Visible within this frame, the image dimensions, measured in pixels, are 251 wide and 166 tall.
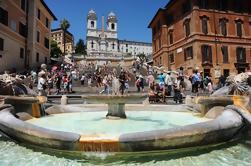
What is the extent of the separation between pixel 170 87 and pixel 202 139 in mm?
13735

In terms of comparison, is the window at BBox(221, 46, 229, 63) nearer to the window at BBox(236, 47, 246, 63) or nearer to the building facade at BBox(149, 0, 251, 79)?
the building facade at BBox(149, 0, 251, 79)

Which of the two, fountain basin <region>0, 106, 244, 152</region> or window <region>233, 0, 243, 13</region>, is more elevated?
window <region>233, 0, 243, 13</region>

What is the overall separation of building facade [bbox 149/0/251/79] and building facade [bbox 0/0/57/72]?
20.1 meters

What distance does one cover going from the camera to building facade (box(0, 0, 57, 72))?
31984mm

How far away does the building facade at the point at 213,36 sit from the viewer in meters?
38.5

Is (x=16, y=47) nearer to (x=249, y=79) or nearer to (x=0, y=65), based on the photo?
(x=0, y=65)

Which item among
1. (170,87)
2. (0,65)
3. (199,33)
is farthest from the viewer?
(199,33)

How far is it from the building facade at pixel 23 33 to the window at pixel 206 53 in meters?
22.5

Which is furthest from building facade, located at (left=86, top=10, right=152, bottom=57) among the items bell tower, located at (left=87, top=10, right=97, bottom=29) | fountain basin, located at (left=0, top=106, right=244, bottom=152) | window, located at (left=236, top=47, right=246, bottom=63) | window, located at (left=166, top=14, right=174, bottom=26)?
fountain basin, located at (left=0, top=106, right=244, bottom=152)

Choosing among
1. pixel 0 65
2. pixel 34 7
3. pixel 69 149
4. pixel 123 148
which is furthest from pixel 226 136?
pixel 34 7

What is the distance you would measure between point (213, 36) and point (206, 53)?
2820mm

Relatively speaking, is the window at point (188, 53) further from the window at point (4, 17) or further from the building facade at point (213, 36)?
the window at point (4, 17)

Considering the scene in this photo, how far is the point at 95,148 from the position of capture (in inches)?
189

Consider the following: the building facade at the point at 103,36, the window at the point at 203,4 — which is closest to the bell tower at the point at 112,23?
the building facade at the point at 103,36
